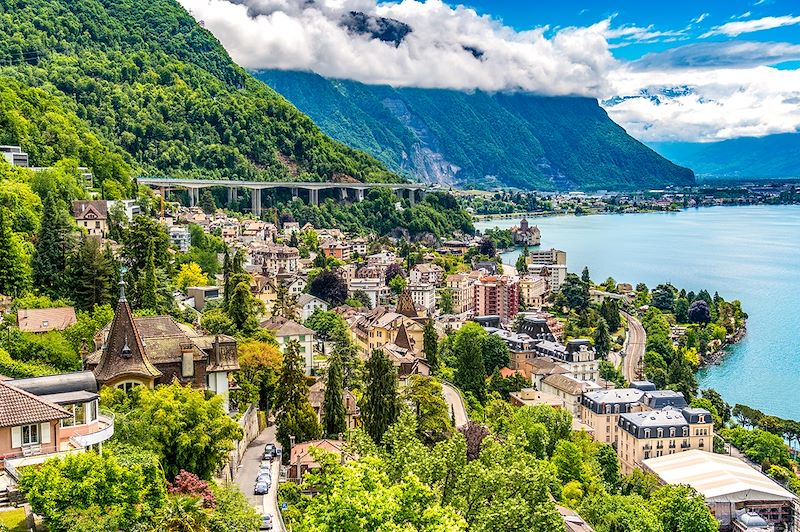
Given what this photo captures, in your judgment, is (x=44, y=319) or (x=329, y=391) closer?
(x=329, y=391)

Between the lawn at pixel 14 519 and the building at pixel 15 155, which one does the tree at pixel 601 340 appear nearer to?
the building at pixel 15 155

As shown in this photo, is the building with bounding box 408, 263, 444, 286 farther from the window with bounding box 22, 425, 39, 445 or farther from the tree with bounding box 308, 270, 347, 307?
the window with bounding box 22, 425, 39, 445

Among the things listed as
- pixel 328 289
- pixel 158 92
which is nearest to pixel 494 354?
pixel 328 289

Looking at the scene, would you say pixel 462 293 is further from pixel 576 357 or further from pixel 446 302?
pixel 576 357

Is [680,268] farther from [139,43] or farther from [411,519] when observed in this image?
[411,519]

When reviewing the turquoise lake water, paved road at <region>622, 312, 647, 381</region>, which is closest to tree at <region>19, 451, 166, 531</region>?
the turquoise lake water

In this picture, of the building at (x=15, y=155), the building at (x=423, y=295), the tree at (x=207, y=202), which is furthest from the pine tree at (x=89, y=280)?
the tree at (x=207, y=202)
